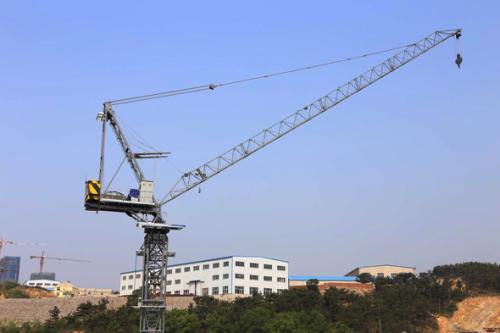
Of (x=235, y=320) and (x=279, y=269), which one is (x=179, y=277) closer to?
(x=279, y=269)

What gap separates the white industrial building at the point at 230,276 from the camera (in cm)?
13700

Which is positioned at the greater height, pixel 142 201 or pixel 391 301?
pixel 142 201

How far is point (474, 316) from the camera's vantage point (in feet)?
431

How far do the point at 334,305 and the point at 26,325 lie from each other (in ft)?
208

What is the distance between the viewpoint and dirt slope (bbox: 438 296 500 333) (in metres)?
126

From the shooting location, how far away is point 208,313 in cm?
10694

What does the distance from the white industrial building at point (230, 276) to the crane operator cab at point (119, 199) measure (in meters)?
64.3

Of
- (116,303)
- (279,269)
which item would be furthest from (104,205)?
(279,269)

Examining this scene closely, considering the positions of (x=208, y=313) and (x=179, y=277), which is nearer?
(x=208, y=313)

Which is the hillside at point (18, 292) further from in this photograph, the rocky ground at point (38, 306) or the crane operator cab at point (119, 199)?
the crane operator cab at point (119, 199)

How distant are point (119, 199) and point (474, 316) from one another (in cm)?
9467

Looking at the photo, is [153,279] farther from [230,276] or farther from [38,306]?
[38,306]

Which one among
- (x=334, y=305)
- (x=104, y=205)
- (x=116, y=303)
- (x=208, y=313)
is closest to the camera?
(x=104, y=205)

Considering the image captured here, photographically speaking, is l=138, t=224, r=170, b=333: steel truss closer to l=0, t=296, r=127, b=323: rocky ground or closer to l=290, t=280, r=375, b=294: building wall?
l=0, t=296, r=127, b=323: rocky ground
